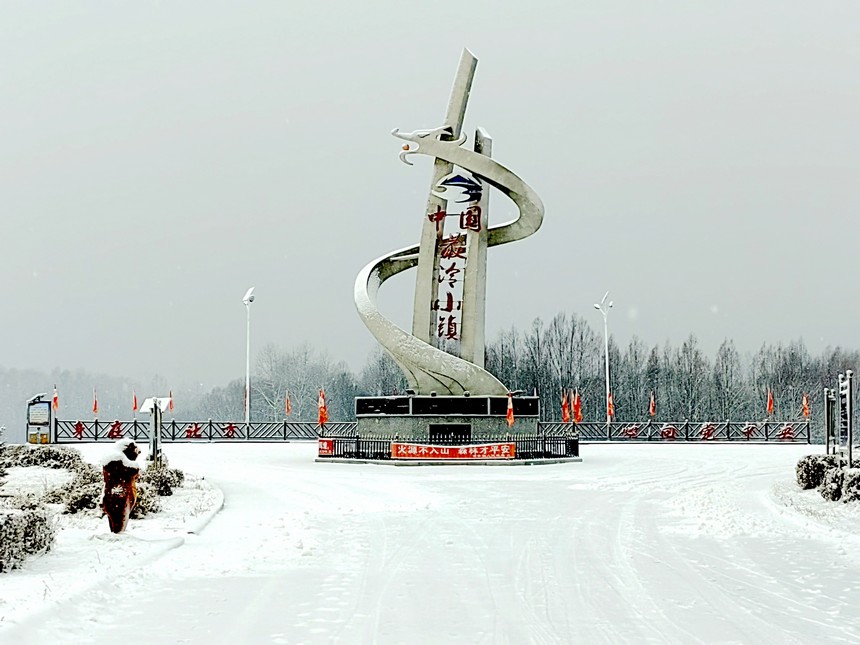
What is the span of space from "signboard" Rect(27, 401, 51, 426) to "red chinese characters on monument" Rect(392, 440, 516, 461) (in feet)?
55.8

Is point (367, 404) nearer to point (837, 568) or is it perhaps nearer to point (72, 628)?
point (837, 568)

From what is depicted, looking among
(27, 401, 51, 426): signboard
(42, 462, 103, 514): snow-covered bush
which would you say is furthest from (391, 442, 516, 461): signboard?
(27, 401, 51, 426): signboard

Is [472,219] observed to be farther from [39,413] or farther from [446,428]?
[39,413]

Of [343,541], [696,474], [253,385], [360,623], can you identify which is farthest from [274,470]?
[253,385]

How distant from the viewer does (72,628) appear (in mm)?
7391

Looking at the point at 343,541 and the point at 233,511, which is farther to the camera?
the point at 233,511

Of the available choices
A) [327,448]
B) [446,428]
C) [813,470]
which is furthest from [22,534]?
[446,428]

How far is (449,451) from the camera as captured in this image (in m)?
30.5

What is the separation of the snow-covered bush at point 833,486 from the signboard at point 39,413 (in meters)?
32.0

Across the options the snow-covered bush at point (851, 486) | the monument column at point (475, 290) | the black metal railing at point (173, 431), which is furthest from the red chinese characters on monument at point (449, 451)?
the black metal railing at point (173, 431)

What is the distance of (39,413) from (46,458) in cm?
1748

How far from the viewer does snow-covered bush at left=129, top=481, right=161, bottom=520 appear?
1417cm

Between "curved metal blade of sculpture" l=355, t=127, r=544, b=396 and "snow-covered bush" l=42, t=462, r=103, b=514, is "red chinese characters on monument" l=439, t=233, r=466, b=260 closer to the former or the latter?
"curved metal blade of sculpture" l=355, t=127, r=544, b=396

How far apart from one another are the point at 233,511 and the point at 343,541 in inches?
167
